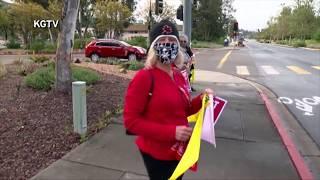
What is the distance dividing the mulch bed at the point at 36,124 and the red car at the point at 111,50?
18.7m

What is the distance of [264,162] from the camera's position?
227 inches

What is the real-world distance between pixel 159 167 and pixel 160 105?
0.53 meters

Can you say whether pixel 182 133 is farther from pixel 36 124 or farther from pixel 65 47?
pixel 65 47

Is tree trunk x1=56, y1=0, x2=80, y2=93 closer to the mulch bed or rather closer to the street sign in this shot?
the mulch bed

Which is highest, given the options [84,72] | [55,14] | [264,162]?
[55,14]

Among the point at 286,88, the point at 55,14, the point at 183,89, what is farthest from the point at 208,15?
the point at 183,89

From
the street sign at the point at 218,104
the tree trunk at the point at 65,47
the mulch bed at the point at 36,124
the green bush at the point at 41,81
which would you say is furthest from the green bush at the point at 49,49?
the street sign at the point at 218,104

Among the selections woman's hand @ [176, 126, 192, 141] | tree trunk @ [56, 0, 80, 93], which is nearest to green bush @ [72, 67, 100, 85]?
tree trunk @ [56, 0, 80, 93]

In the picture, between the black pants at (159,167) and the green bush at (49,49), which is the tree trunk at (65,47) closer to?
the black pants at (159,167)

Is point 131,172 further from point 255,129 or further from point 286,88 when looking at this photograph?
point 286,88

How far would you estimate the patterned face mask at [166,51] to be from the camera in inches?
116

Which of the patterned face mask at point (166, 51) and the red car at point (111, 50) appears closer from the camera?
the patterned face mask at point (166, 51)

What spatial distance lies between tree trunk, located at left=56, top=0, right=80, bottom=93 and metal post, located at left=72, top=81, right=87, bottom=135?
6.92 feet

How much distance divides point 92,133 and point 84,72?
160 inches
